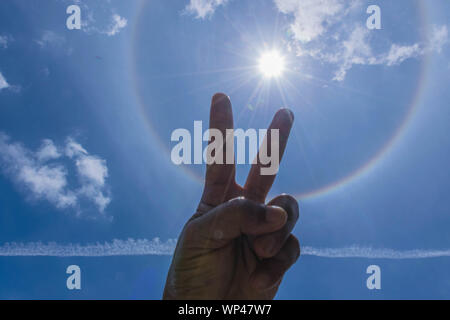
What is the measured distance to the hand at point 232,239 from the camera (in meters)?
3.75

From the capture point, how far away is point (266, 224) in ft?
12.1

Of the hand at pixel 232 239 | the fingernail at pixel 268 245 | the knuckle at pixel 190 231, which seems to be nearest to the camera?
the hand at pixel 232 239

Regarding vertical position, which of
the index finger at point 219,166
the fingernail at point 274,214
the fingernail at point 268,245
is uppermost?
the index finger at point 219,166

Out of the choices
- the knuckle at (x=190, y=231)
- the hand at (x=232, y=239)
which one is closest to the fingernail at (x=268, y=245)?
the hand at (x=232, y=239)

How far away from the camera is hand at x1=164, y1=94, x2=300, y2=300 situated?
375cm

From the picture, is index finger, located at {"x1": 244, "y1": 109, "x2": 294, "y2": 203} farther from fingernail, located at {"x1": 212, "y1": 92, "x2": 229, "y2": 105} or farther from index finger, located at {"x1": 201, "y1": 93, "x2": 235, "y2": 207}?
fingernail, located at {"x1": 212, "y1": 92, "x2": 229, "y2": 105}

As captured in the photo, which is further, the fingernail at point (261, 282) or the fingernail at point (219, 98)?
the fingernail at point (219, 98)

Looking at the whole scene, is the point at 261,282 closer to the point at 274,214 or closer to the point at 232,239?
the point at 232,239

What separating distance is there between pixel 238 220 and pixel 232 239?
750 millimetres

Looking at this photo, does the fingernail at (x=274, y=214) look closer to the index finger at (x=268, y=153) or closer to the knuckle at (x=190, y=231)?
the knuckle at (x=190, y=231)

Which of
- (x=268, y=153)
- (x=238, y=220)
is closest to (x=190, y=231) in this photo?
Result: (x=238, y=220)

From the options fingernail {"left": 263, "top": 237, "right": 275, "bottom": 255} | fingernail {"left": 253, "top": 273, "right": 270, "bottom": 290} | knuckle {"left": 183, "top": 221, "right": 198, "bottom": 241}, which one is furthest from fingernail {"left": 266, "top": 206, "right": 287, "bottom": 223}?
knuckle {"left": 183, "top": 221, "right": 198, "bottom": 241}
